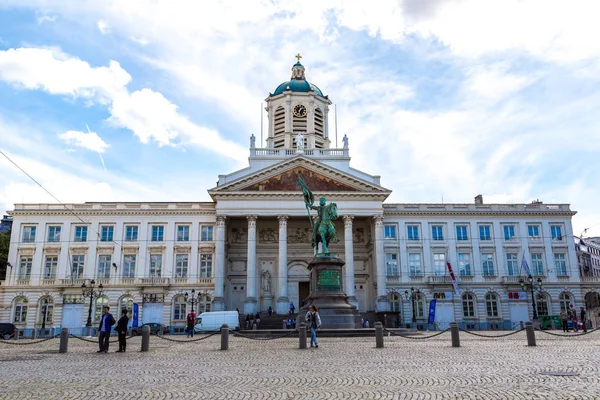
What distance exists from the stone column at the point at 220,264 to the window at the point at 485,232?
28.2m

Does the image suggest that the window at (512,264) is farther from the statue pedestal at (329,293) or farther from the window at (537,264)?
the statue pedestal at (329,293)

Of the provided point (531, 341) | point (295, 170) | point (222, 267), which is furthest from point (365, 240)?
point (531, 341)

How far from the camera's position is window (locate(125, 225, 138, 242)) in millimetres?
58281

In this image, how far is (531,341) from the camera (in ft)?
70.5

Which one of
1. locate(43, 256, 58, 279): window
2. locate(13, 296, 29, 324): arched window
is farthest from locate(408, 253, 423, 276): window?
locate(13, 296, 29, 324): arched window

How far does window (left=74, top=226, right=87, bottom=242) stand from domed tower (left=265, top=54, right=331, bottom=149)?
79.2 feet

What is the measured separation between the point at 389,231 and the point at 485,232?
35.1 ft

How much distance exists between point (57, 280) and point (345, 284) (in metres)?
29.5

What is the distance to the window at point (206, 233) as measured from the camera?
5862cm

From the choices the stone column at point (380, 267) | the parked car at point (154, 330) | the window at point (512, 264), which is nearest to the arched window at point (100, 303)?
the parked car at point (154, 330)

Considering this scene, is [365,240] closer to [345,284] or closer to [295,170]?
[345,284]

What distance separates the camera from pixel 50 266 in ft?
188

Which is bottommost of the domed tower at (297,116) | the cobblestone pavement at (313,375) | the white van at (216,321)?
the cobblestone pavement at (313,375)

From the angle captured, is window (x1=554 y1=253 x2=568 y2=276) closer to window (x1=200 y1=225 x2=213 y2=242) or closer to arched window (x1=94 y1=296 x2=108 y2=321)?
window (x1=200 y1=225 x2=213 y2=242)
